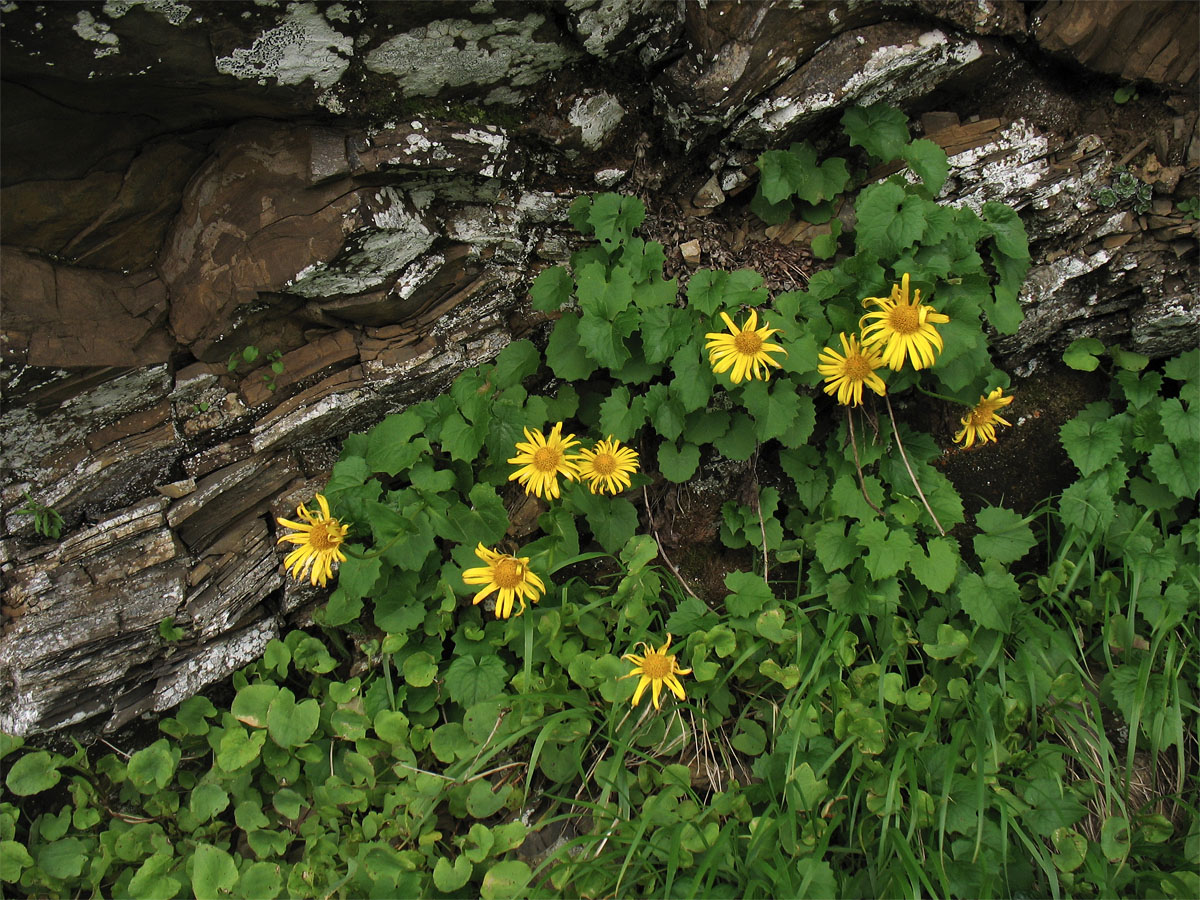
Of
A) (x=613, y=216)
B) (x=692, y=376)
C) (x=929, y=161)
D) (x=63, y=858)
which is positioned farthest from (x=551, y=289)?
(x=63, y=858)

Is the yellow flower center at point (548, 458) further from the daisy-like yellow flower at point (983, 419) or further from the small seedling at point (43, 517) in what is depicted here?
the small seedling at point (43, 517)

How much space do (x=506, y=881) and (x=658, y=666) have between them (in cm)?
85

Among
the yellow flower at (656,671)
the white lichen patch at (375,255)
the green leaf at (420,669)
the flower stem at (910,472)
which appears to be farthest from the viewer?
the flower stem at (910,472)

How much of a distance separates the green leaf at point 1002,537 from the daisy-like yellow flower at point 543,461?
167 cm

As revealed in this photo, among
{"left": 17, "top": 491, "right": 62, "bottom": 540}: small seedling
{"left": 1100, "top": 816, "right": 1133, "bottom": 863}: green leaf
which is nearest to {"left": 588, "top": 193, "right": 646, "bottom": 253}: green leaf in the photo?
{"left": 17, "top": 491, "right": 62, "bottom": 540}: small seedling

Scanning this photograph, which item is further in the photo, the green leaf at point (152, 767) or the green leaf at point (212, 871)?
the green leaf at point (152, 767)

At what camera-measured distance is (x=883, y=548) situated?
2.87 m

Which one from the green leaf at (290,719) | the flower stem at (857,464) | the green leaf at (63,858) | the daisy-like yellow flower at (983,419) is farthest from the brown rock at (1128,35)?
the green leaf at (63,858)

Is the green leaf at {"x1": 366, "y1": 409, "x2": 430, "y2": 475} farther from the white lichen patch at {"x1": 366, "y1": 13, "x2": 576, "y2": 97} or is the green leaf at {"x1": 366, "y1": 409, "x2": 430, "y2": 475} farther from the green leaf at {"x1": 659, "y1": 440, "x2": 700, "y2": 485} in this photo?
the white lichen patch at {"x1": 366, "y1": 13, "x2": 576, "y2": 97}

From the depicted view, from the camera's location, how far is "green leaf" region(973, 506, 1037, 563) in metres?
2.99

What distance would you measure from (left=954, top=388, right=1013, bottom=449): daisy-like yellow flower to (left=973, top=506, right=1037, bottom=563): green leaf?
0.30 meters

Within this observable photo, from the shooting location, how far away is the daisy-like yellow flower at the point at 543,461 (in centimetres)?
278

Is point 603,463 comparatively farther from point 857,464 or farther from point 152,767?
point 152,767

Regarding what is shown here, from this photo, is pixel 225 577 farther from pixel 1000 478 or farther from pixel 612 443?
pixel 1000 478
